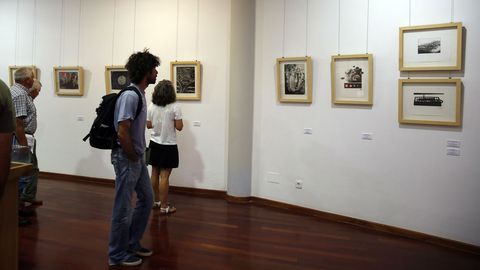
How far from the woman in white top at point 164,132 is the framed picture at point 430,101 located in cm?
279

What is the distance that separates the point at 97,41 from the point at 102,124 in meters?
4.24

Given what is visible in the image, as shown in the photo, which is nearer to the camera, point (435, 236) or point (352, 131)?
point (435, 236)

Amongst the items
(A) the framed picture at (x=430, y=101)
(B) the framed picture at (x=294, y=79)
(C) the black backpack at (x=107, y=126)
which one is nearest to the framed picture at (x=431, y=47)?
(A) the framed picture at (x=430, y=101)

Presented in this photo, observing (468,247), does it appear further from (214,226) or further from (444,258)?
(214,226)

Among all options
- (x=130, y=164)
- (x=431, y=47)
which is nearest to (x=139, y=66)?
(x=130, y=164)

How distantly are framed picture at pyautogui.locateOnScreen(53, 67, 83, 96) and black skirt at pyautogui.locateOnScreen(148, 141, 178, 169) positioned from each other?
9.09ft

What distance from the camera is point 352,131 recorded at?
15.5 feet

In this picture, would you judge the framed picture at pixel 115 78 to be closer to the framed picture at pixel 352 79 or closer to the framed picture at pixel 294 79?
the framed picture at pixel 294 79

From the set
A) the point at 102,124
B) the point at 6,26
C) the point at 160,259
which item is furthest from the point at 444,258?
the point at 6,26

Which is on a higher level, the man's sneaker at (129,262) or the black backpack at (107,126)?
the black backpack at (107,126)

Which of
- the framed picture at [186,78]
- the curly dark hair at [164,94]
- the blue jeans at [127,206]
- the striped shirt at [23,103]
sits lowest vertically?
the blue jeans at [127,206]

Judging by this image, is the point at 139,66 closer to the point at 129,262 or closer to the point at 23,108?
the point at 129,262

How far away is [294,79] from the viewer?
5.21m

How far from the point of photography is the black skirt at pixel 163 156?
4.99 meters
